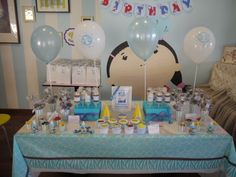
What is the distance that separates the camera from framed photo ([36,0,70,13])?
10.6ft

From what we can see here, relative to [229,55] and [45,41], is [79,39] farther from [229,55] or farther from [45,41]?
[229,55]

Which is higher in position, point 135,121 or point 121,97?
point 121,97

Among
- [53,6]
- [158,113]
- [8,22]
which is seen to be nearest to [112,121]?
[158,113]

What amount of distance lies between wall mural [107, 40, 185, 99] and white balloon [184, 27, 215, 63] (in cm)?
55

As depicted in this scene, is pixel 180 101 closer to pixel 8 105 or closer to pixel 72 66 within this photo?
pixel 72 66

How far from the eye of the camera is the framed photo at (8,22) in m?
3.22

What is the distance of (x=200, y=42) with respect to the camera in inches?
73.2

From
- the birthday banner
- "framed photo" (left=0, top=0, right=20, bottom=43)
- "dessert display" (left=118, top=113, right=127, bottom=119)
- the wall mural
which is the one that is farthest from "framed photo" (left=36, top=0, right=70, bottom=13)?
"dessert display" (left=118, top=113, right=127, bottom=119)

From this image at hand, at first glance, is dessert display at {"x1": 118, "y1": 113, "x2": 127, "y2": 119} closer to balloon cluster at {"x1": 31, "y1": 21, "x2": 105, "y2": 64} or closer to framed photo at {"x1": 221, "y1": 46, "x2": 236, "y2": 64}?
balloon cluster at {"x1": 31, "y1": 21, "x2": 105, "y2": 64}

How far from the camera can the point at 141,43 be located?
1.66 m

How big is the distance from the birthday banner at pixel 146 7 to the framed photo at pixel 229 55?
0.88 meters

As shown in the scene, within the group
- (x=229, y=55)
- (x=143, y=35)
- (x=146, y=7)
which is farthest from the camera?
(x=229, y=55)

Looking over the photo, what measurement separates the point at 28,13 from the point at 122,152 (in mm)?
2800

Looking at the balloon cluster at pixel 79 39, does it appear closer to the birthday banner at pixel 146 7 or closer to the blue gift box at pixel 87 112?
the blue gift box at pixel 87 112
